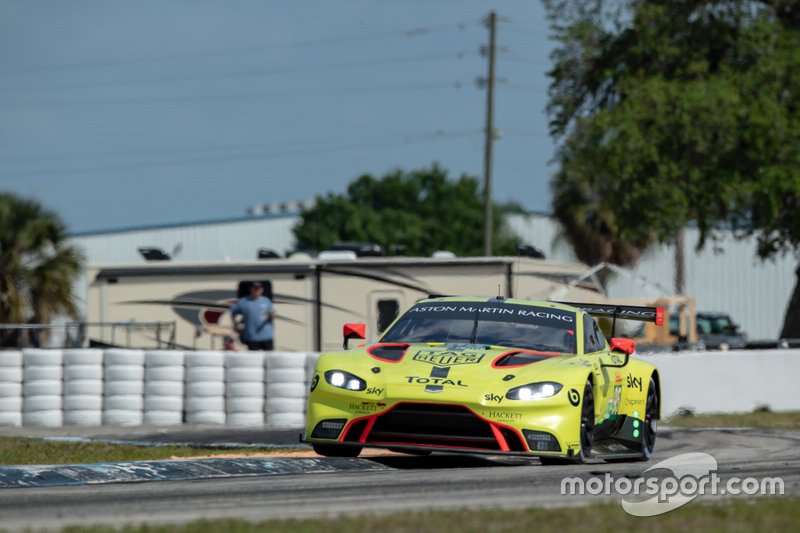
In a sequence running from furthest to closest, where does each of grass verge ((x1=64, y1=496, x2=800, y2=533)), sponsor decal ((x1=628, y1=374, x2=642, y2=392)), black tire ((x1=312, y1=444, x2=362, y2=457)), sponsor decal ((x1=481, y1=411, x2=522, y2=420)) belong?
sponsor decal ((x1=628, y1=374, x2=642, y2=392))
black tire ((x1=312, y1=444, x2=362, y2=457))
sponsor decal ((x1=481, y1=411, x2=522, y2=420))
grass verge ((x1=64, y1=496, x2=800, y2=533))

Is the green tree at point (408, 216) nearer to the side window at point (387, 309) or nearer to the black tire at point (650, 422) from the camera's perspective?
the side window at point (387, 309)

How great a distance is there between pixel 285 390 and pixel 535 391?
24.6 feet

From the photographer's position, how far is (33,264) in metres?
34.1

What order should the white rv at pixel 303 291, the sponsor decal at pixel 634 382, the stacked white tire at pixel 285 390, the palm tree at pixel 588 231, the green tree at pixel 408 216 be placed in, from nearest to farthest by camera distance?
the sponsor decal at pixel 634 382 < the stacked white tire at pixel 285 390 < the white rv at pixel 303 291 < the palm tree at pixel 588 231 < the green tree at pixel 408 216

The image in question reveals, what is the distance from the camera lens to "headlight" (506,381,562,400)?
402 inches

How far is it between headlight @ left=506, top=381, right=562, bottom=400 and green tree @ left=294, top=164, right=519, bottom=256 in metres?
51.7

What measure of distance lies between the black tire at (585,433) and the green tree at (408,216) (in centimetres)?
5110

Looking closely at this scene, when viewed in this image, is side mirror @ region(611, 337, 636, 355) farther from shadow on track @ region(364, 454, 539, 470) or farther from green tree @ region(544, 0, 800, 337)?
green tree @ region(544, 0, 800, 337)

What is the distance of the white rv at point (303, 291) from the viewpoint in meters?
27.7

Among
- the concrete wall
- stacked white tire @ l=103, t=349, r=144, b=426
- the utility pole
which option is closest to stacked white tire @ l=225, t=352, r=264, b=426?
stacked white tire @ l=103, t=349, r=144, b=426

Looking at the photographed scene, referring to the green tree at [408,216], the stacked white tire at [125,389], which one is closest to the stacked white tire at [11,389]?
the stacked white tire at [125,389]

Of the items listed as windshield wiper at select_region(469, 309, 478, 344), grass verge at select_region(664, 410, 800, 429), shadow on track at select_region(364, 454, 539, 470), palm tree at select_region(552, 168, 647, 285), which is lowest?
grass verge at select_region(664, 410, 800, 429)

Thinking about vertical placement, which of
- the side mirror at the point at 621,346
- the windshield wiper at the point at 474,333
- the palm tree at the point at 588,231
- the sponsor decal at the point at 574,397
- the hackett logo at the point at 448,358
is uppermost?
the palm tree at the point at 588,231

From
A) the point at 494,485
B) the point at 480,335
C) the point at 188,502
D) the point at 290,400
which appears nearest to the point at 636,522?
the point at 494,485
